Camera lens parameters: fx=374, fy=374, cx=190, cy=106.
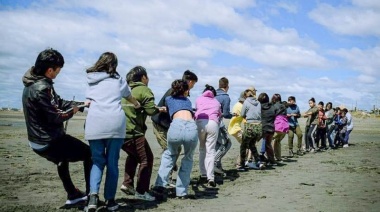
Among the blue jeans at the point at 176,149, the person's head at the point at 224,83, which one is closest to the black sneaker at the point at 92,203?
the blue jeans at the point at 176,149

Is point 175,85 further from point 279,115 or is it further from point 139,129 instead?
point 279,115

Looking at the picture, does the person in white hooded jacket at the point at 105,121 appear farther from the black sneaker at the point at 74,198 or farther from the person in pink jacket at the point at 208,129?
the person in pink jacket at the point at 208,129

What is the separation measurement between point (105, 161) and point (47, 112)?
101cm

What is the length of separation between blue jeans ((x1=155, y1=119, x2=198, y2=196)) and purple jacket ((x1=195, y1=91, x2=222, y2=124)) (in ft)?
4.11

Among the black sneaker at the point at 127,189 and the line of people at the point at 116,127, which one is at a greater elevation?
the line of people at the point at 116,127

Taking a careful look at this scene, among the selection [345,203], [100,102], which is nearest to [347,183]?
[345,203]

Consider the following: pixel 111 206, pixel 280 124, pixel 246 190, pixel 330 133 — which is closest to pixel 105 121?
pixel 111 206

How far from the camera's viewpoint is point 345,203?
6.13 meters

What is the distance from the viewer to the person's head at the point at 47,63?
16.4 ft

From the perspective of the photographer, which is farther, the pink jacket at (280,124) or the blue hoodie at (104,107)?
the pink jacket at (280,124)

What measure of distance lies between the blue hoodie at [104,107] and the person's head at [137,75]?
1.03 meters

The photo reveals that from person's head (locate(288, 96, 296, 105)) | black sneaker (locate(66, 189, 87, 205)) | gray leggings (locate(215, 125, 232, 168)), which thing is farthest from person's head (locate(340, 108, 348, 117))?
black sneaker (locate(66, 189, 87, 205))

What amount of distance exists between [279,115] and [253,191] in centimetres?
520

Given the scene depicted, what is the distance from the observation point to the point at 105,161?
5180 millimetres
